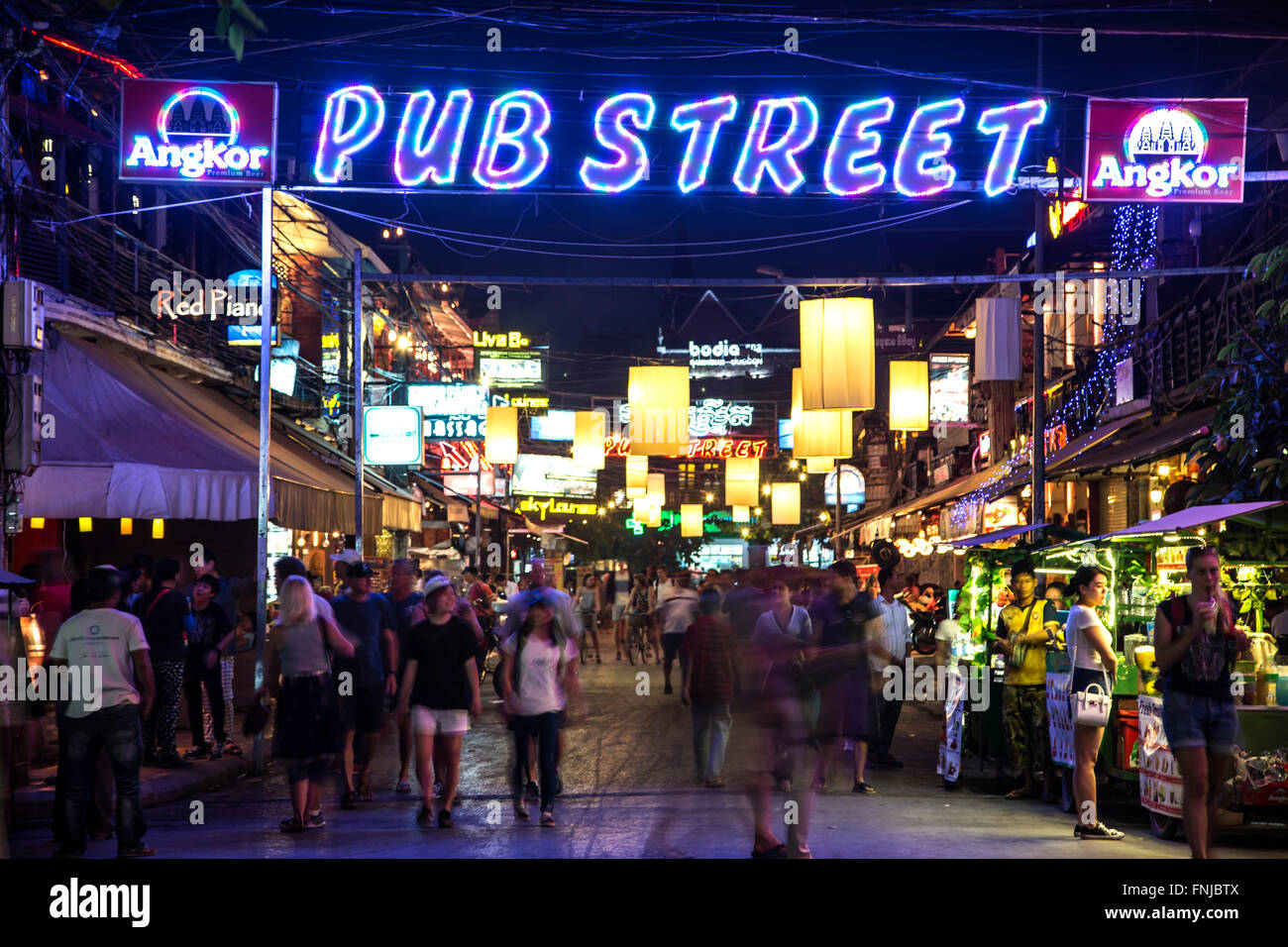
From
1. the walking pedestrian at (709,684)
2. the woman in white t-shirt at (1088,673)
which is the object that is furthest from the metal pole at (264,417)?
the woman in white t-shirt at (1088,673)

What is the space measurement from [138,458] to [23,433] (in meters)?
3.61

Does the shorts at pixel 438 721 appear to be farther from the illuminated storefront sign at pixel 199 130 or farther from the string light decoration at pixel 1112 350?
the string light decoration at pixel 1112 350

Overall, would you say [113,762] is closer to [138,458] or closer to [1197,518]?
[138,458]

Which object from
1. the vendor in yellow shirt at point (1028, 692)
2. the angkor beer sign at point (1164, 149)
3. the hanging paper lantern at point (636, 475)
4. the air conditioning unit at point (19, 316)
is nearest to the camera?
the air conditioning unit at point (19, 316)

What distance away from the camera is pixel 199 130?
14680mm

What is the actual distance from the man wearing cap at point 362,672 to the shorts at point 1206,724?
266 inches

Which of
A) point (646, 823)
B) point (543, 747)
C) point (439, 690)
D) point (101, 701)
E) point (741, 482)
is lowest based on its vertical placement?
point (646, 823)

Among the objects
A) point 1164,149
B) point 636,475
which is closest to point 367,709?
point 1164,149

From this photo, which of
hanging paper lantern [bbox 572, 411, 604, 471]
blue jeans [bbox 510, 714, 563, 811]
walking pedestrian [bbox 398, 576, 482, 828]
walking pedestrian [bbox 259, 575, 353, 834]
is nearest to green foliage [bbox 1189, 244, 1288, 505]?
blue jeans [bbox 510, 714, 563, 811]

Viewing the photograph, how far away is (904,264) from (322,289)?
36.0 m

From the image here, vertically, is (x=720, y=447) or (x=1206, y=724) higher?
(x=720, y=447)

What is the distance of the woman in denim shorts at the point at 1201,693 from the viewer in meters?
7.85
